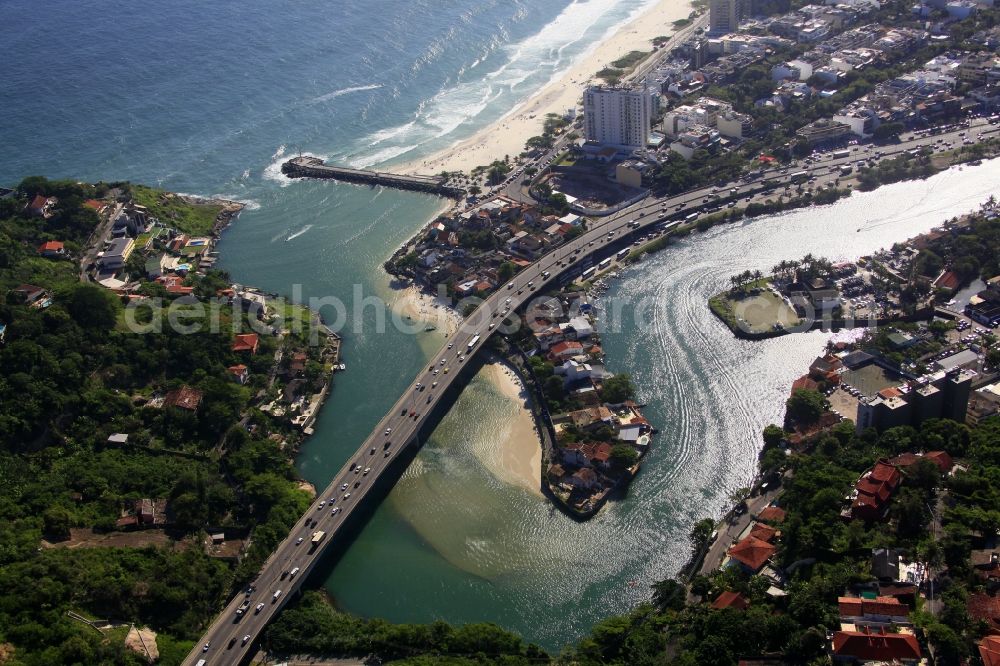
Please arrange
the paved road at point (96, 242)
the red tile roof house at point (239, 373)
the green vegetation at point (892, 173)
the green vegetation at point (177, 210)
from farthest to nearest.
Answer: the green vegetation at point (177, 210) → the green vegetation at point (892, 173) → the paved road at point (96, 242) → the red tile roof house at point (239, 373)

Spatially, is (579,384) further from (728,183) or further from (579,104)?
(579,104)

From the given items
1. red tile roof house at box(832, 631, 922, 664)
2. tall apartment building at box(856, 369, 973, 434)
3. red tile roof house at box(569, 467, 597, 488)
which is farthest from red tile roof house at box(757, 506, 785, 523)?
red tile roof house at box(832, 631, 922, 664)

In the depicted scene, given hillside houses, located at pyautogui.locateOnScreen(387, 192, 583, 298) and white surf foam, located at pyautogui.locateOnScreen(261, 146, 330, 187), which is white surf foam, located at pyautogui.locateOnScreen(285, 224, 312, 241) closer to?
white surf foam, located at pyautogui.locateOnScreen(261, 146, 330, 187)

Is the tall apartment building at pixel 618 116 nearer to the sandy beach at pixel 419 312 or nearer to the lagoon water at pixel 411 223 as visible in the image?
the lagoon water at pixel 411 223

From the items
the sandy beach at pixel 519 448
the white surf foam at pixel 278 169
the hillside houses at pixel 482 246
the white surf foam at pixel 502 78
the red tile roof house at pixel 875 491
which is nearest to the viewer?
the red tile roof house at pixel 875 491

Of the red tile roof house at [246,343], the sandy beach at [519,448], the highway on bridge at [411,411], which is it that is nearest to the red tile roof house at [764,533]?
the sandy beach at [519,448]

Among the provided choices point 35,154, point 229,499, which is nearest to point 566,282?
point 229,499

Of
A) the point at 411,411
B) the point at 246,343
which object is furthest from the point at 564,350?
the point at 246,343

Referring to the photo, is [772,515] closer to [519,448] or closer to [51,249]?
[519,448]
